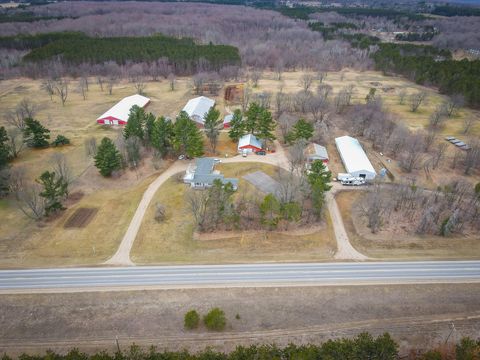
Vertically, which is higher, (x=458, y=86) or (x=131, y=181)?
(x=458, y=86)

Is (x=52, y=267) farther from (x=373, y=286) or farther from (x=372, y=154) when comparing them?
(x=372, y=154)

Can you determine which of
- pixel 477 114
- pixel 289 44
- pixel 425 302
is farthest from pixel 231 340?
pixel 289 44

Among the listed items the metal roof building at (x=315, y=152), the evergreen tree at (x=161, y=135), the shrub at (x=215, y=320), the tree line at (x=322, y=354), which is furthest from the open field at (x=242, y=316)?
the evergreen tree at (x=161, y=135)

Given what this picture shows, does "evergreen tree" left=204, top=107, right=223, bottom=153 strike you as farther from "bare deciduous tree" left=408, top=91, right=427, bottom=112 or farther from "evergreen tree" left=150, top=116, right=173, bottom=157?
"bare deciduous tree" left=408, top=91, right=427, bottom=112

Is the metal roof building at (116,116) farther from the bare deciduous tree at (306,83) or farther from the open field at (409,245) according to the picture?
the open field at (409,245)

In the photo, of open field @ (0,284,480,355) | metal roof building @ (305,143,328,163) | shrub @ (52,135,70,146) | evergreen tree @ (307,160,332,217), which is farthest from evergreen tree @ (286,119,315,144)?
shrub @ (52,135,70,146)

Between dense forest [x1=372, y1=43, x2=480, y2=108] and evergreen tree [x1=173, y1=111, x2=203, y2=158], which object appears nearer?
evergreen tree [x1=173, y1=111, x2=203, y2=158]
